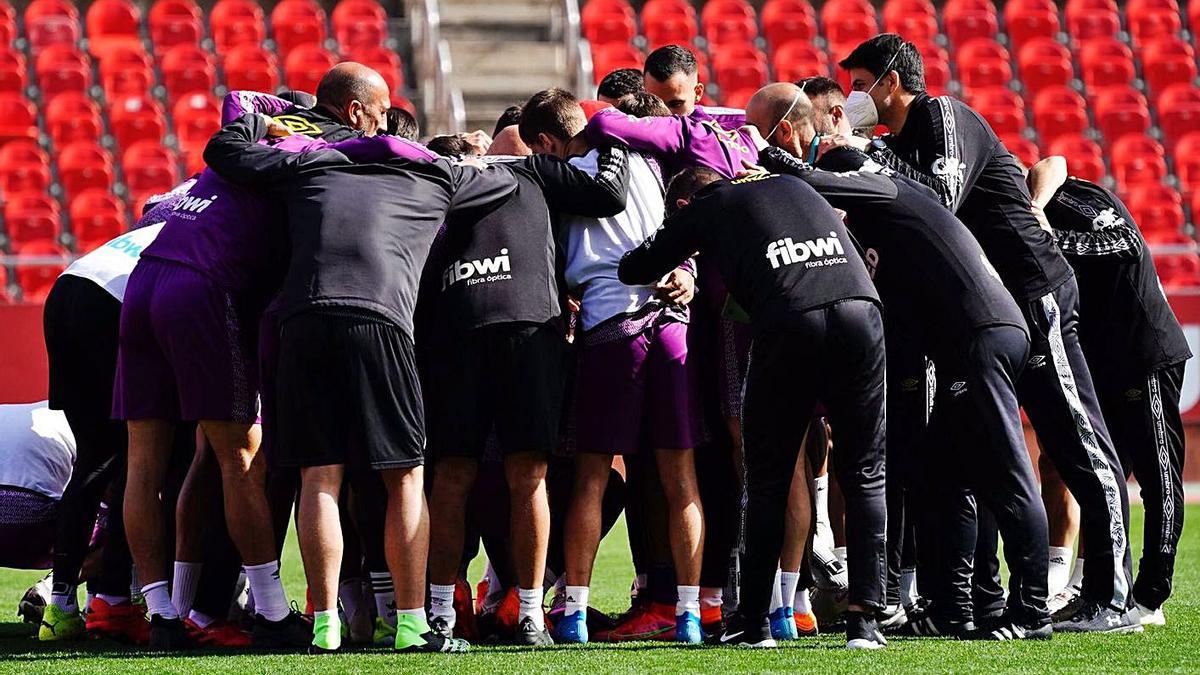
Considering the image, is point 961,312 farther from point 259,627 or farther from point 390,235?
point 259,627

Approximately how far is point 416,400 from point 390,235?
545 mm

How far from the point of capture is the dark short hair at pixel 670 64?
264 inches

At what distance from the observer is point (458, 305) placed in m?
5.56

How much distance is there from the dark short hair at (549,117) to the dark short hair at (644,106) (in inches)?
7.6

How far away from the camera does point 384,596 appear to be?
5.64m

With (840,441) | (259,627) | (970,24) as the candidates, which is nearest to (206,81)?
(970,24)

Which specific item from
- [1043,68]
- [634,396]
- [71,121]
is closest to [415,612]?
[634,396]

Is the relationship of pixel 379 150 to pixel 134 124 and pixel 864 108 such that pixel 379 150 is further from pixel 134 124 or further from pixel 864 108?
pixel 134 124

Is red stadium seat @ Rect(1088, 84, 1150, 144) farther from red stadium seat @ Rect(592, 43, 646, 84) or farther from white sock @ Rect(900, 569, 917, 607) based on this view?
white sock @ Rect(900, 569, 917, 607)

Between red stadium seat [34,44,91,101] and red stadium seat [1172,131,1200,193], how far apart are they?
1042 centimetres

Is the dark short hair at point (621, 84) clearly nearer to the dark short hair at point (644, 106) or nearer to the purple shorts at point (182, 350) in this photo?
the dark short hair at point (644, 106)

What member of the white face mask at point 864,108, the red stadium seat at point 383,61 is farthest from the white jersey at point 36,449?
the red stadium seat at point 383,61

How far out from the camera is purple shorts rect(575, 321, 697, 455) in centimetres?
563

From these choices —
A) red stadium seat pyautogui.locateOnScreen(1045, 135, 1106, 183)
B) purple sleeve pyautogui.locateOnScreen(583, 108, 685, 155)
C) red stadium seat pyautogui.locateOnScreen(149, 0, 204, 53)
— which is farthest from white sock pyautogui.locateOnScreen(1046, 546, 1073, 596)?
red stadium seat pyautogui.locateOnScreen(149, 0, 204, 53)
